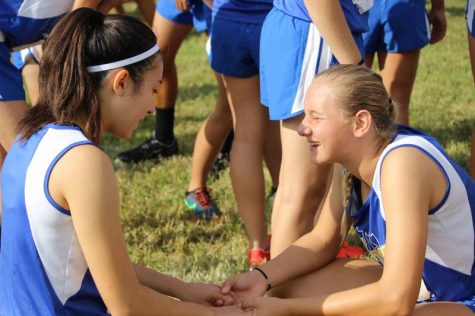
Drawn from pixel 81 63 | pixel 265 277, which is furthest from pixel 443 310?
pixel 81 63

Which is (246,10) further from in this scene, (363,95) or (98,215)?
(98,215)

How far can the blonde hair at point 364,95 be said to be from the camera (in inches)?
94.7

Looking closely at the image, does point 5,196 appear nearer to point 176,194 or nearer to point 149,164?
point 176,194

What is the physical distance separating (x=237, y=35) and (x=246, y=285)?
1246 mm

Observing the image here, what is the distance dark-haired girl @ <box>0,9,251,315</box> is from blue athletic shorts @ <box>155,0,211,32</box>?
2189mm

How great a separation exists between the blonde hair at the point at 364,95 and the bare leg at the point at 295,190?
1.89 feet

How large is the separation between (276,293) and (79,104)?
3.62ft

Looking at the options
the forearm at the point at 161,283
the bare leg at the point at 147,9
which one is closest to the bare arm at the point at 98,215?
the forearm at the point at 161,283

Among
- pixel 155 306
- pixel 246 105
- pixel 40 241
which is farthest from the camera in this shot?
pixel 246 105

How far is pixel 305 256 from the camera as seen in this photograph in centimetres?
283

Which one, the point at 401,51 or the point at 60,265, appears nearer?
the point at 60,265

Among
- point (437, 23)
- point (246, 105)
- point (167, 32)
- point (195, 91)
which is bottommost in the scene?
point (195, 91)

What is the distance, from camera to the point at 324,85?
2.46m

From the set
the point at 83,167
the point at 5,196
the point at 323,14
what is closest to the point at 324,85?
the point at 323,14
